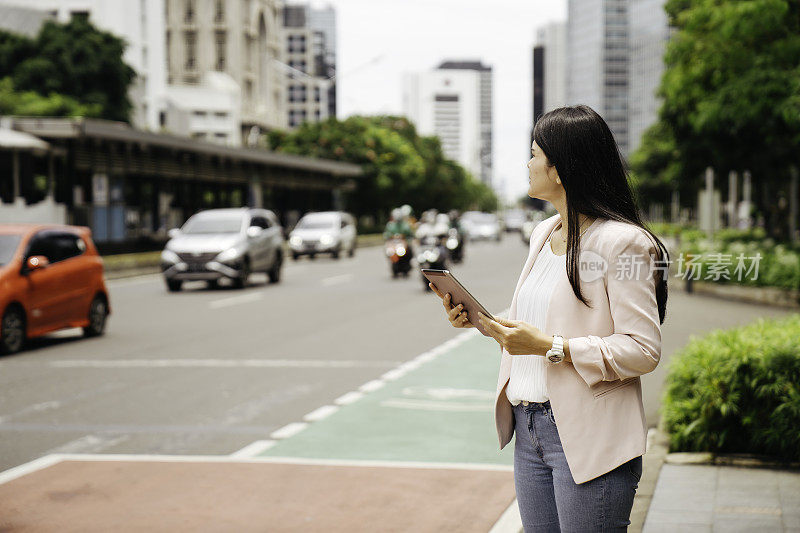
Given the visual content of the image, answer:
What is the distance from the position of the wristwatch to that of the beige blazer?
24 millimetres

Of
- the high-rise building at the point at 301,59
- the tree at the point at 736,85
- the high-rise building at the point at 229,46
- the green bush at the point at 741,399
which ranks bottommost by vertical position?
the green bush at the point at 741,399

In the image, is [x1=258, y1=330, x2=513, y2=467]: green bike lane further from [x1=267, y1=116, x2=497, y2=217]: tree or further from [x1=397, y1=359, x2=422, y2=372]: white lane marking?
[x1=267, y1=116, x2=497, y2=217]: tree

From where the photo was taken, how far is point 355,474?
6652 mm

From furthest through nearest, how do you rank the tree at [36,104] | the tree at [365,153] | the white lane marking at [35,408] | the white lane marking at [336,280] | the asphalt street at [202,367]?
1. the tree at [365,153]
2. the tree at [36,104]
3. the white lane marking at [336,280]
4. the white lane marking at [35,408]
5. the asphalt street at [202,367]

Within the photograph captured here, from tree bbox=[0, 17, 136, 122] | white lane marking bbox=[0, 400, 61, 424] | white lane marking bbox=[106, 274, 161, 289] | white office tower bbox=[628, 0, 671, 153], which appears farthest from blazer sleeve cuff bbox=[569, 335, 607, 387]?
tree bbox=[0, 17, 136, 122]

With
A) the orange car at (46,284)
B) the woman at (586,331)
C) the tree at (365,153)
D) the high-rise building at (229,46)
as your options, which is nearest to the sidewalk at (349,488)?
the woman at (586,331)

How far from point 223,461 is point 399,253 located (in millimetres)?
18772

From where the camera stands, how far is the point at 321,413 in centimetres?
873

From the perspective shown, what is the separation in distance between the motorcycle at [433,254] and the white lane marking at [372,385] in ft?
39.8

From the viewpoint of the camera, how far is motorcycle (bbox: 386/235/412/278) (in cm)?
2566

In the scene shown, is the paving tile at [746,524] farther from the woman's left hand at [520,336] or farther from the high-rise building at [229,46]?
the high-rise building at [229,46]

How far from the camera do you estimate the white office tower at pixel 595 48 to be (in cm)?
1516

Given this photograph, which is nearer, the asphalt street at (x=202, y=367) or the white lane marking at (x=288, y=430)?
the white lane marking at (x=288, y=430)

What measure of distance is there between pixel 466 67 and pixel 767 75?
15099cm
